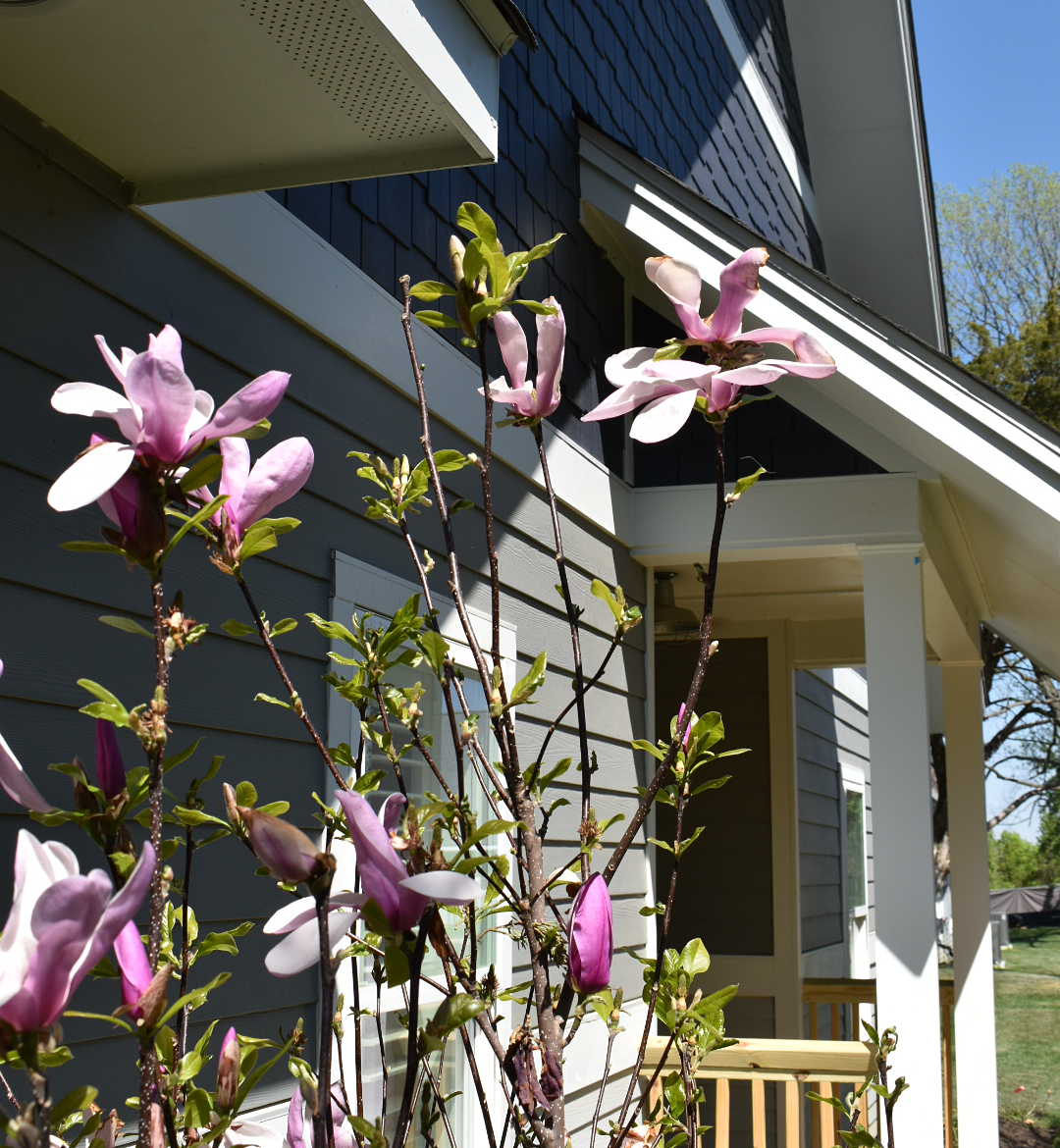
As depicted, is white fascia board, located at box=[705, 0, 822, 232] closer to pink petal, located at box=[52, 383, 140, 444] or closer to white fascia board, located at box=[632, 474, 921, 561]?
white fascia board, located at box=[632, 474, 921, 561]

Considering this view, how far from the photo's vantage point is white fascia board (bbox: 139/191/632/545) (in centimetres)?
207

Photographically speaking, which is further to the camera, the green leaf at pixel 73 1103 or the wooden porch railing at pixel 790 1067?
the wooden porch railing at pixel 790 1067

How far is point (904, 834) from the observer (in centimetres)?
363

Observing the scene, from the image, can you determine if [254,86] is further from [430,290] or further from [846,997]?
[846,997]

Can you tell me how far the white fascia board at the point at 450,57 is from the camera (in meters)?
1.49

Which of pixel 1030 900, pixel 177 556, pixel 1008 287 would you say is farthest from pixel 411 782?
pixel 1030 900

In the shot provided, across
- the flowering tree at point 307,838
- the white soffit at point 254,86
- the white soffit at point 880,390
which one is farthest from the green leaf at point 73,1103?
the white soffit at point 880,390

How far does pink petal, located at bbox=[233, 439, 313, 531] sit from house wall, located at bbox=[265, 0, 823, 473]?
1522mm

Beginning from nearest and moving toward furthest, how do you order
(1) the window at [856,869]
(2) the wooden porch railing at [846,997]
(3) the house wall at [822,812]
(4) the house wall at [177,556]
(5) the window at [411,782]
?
(4) the house wall at [177,556] → (5) the window at [411,782] → (2) the wooden porch railing at [846,997] → (3) the house wall at [822,812] → (1) the window at [856,869]

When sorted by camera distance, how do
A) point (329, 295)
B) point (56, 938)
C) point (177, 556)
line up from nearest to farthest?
point (56, 938), point (177, 556), point (329, 295)

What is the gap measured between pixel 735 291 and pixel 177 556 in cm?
123

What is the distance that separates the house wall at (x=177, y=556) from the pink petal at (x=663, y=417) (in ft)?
3.36

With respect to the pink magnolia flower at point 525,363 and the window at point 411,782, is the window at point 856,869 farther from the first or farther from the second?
the pink magnolia flower at point 525,363

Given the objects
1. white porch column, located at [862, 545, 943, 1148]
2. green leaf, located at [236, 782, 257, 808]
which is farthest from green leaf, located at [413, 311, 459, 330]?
white porch column, located at [862, 545, 943, 1148]
